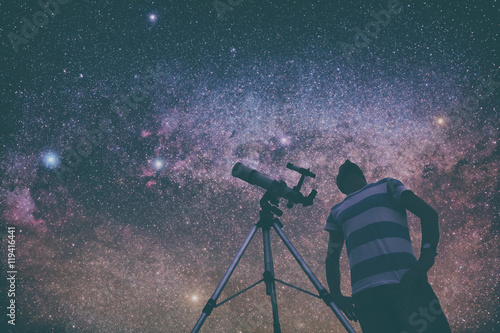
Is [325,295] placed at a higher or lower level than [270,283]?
lower

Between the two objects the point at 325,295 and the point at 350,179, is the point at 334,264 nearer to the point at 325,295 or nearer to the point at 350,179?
the point at 325,295

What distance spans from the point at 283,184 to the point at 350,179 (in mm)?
750

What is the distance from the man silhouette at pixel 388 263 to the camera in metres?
1.77

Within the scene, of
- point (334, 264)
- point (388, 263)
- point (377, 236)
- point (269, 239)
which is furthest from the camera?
point (269, 239)

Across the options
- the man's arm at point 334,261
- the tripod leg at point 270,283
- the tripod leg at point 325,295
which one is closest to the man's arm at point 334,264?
the man's arm at point 334,261

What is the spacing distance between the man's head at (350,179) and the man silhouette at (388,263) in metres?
0.28

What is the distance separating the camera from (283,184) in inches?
111

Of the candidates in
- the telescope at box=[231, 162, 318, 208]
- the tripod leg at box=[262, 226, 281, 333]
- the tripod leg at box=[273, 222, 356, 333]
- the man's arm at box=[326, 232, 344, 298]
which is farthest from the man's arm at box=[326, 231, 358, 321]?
the tripod leg at box=[262, 226, 281, 333]

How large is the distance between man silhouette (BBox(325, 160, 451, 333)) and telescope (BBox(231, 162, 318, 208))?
1.40 feet

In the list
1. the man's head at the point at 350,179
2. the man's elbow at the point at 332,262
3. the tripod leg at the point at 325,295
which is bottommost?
the tripod leg at the point at 325,295

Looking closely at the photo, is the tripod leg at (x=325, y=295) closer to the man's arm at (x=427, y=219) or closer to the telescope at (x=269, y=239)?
the telescope at (x=269, y=239)

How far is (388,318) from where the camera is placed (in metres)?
1.88

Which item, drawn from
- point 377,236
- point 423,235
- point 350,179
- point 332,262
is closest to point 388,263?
point 377,236

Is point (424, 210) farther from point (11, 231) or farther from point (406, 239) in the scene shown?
point (11, 231)
